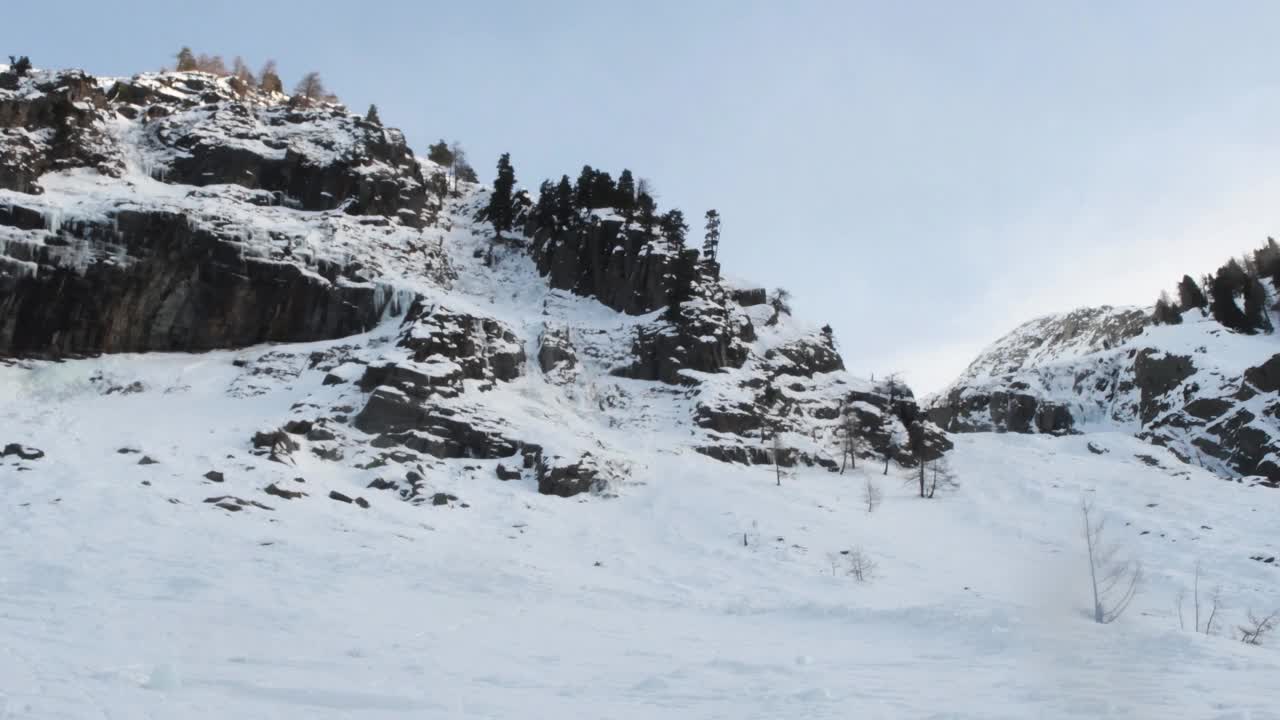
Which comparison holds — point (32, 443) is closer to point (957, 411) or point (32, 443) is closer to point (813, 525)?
point (813, 525)

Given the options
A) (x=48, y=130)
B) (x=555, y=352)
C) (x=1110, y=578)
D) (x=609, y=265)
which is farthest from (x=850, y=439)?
(x=48, y=130)

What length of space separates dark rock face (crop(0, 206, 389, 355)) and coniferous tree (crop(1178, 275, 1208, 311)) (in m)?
98.7

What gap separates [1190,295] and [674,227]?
71109mm

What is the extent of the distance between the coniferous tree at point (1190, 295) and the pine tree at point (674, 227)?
6954cm

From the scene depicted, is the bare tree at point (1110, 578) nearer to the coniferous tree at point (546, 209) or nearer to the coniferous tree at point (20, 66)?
the coniferous tree at point (546, 209)

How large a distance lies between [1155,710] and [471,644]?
41.1 feet

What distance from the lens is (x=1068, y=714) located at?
34.8 ft

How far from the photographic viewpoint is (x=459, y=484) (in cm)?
3756

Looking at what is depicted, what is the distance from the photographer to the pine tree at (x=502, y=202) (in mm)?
76875

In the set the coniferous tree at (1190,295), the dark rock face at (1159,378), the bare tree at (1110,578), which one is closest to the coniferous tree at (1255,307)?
the coniferous tree at (1190,295)

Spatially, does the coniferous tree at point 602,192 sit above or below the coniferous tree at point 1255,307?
above

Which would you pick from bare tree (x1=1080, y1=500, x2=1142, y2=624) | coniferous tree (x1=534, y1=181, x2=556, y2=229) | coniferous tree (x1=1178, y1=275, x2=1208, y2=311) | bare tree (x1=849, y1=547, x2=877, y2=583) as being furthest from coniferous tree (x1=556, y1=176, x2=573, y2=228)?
coniferous tree (x1=1178, y1=275, x2=1208, y2=311)

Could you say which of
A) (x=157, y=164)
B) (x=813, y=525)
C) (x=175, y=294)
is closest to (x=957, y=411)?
(x=813, y=525)

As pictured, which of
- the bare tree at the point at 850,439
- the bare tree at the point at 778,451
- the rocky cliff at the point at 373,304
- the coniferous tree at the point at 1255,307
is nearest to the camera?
the rocky cliff at the point at 373,304
